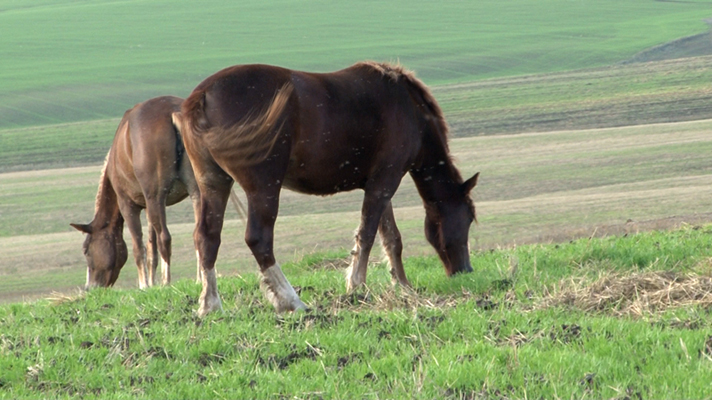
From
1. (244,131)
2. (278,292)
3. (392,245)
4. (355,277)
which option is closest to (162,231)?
(392,245)

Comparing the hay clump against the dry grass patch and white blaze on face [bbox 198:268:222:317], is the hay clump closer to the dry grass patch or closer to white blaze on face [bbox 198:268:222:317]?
the dry grass patch

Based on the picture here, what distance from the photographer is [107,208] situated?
11.9 meters

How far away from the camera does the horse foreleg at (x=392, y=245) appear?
8500 millimetres

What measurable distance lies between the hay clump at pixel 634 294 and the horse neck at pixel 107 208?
21.5ft

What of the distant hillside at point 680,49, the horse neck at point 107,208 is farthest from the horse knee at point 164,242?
the distant hillside at point 680,49

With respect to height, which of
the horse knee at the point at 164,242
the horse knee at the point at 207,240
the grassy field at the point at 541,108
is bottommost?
the grassy field at the point at 541,108

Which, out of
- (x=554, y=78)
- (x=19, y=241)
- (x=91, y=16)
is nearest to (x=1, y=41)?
(x=91, y=16)

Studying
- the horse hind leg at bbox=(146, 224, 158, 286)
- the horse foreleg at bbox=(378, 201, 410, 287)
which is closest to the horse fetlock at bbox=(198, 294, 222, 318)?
the horse foreleg at bbox=(378, 201, 410, 287)

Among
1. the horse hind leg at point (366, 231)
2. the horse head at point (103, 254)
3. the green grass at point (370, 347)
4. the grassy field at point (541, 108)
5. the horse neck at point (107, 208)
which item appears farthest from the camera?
the grassy field at point (541, 108)

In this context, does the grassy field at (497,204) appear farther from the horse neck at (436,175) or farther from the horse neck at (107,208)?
the horse neck at (436,175)

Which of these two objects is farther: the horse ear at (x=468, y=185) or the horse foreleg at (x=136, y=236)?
the horse foreleg at (x=136, y=236)

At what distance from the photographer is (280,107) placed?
7176 millimetres

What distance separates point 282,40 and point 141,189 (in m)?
55.2

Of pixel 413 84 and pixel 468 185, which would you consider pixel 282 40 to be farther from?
pixel 413 84
